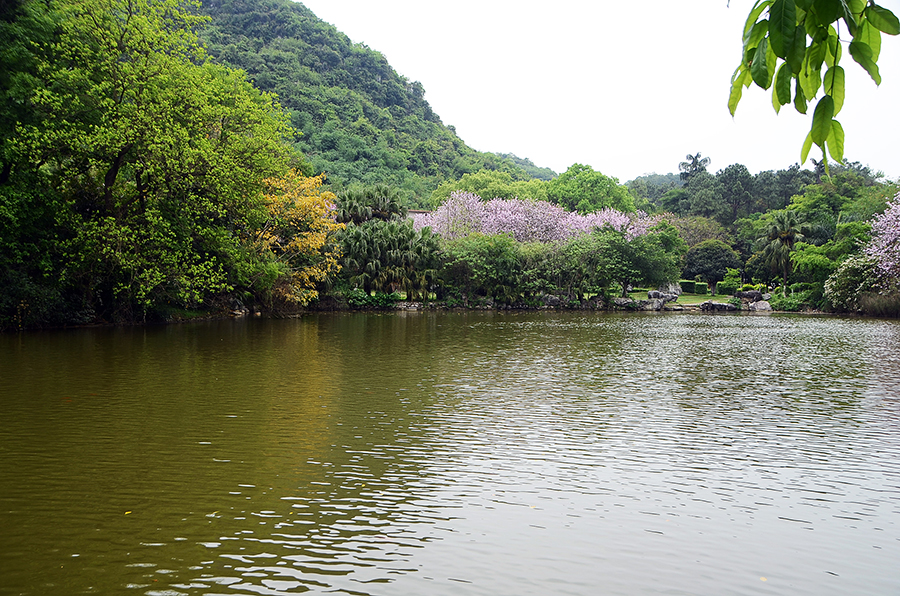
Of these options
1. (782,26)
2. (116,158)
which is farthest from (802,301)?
(782,26)

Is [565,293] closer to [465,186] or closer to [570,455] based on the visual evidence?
[465,186]

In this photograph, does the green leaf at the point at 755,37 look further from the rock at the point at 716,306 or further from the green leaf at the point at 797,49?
the rock at the point at 716,306

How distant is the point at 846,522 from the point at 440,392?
6801 mm

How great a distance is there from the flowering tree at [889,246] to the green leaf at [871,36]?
38989mm

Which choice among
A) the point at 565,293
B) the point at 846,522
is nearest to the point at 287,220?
the point at 565,293

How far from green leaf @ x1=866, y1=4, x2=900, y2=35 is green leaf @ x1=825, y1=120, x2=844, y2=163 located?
25cm

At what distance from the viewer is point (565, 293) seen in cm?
4522

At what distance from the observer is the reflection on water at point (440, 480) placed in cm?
432

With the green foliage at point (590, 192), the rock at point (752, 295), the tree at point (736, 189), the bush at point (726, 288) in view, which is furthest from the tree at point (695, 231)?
the rock at point (752, 295)

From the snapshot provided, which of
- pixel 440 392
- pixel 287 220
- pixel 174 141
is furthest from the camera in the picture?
pixel 287 220

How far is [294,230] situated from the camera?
32562mm

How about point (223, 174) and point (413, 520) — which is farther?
point (223, 174)

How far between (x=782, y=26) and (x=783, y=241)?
54572 millimetres

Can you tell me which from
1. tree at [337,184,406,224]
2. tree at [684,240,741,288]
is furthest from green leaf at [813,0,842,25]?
tree at [684,240,741,288]
